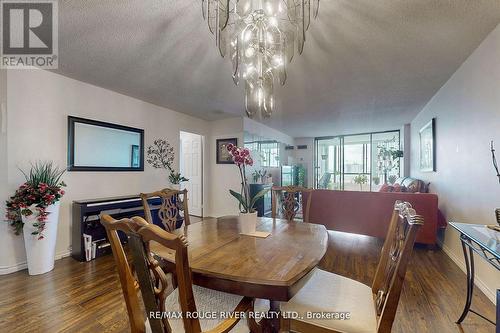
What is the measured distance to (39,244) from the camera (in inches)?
96.9

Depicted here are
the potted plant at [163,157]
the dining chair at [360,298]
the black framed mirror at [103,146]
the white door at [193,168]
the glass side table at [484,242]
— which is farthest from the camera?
the white door at [193,168]

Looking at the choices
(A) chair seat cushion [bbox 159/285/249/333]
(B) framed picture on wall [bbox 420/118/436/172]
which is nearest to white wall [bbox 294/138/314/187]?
(B) framed picture on wall [bbox 420/118/436/172]

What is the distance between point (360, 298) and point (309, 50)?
222cm

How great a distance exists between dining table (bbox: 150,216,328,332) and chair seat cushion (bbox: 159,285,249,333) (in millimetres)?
201

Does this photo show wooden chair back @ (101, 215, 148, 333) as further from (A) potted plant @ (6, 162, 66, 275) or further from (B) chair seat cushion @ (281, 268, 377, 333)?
(A) potted plant @ (6, 162, 66, 275)

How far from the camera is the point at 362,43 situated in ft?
7.21

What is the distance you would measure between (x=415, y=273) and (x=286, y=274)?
7.87 feet

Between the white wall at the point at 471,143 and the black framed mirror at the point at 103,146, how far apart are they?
14.7ft

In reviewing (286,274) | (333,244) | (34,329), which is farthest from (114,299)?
(333,244)

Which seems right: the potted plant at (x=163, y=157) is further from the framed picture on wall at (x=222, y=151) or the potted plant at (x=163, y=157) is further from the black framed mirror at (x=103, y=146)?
the framed picture on wall at (x=222, y=151)

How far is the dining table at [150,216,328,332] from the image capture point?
0.91 m

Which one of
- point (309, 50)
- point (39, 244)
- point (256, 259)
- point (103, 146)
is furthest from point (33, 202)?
point (309, 50)

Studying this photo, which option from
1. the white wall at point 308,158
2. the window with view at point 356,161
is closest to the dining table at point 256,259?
the window with view at point 356,161

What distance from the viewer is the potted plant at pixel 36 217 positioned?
2404 millimetres
